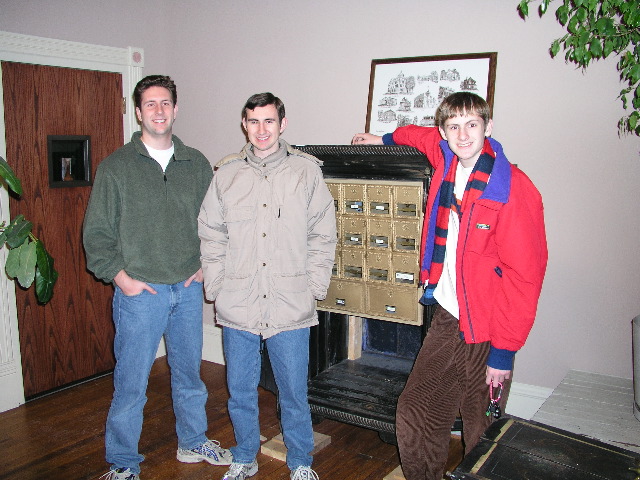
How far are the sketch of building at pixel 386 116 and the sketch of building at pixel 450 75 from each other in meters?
0.30

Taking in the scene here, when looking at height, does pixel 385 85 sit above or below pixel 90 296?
above

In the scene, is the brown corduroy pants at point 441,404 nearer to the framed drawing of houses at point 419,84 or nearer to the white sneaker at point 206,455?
the white sneaker at point 206,455

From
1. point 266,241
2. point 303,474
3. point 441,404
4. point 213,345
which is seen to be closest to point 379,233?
point 266,241

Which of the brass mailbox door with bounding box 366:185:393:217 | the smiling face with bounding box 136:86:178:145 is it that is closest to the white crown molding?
the smiling face with bounding box 136:86:178:145

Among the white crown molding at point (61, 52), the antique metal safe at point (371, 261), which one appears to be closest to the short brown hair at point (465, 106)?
the antique metal safe at point (371, 261)

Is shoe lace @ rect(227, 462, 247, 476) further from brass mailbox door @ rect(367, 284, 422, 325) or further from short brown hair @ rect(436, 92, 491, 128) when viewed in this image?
short brown hair @ rect(436, 92, 491, 128)

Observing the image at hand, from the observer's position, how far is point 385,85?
3082mm

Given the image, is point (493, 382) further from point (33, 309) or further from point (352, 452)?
point (33, 309)

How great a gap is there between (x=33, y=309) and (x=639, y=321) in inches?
117

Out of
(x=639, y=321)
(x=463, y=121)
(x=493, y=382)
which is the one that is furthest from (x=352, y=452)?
(x=463, y=121)

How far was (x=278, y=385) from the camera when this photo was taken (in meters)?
2.49

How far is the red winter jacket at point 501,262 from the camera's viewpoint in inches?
74.4

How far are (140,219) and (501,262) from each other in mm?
1395

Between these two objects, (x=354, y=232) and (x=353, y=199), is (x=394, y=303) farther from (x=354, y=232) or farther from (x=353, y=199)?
(x=353, y=199)
